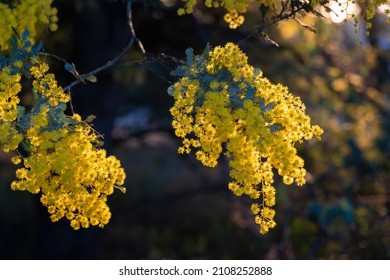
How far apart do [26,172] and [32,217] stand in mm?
10674

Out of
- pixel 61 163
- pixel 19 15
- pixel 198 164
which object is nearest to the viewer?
pixel 61 163

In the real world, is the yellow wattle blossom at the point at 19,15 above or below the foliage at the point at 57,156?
above

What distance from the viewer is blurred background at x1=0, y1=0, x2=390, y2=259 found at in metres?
11.1

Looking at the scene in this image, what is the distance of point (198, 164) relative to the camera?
1466cm

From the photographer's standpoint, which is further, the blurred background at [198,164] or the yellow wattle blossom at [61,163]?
the blurred background at [198,164]

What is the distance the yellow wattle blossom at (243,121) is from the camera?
5.04 metres

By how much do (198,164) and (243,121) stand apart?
9.60 m

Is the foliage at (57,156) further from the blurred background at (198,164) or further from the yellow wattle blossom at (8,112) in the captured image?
the blurred background at (198,164)

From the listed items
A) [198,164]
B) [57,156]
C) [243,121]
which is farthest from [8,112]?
[198,164]

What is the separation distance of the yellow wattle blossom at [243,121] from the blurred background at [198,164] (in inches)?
134

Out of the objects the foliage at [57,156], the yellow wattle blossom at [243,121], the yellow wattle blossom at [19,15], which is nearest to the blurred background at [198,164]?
the yellow wattle blossom at [19,15]

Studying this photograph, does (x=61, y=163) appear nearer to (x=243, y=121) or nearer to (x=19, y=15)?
(x=243, y=121)

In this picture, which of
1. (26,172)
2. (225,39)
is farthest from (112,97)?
(26,172)

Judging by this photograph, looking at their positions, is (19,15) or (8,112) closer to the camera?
(8,112)
